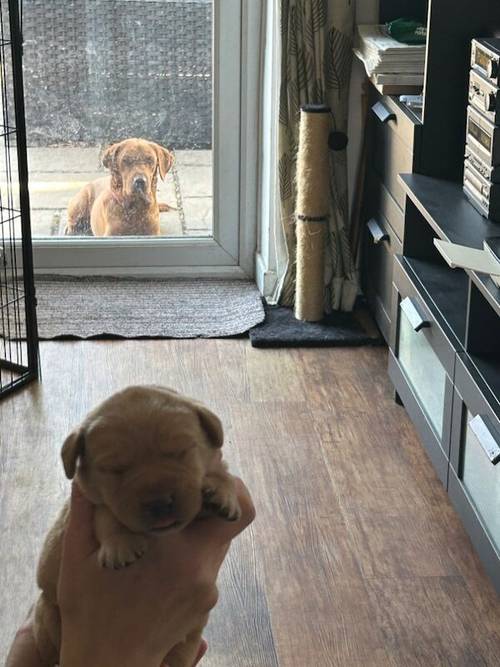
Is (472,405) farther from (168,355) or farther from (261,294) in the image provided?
(261,294)

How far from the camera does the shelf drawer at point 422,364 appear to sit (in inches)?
109

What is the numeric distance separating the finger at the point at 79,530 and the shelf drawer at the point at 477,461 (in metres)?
1.33

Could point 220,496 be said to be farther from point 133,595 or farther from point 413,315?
point 413,315

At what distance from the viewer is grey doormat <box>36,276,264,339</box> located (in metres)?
3.86

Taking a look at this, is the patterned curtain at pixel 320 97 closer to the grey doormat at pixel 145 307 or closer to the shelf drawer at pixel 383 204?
the shelf drawer at pixel 383 204

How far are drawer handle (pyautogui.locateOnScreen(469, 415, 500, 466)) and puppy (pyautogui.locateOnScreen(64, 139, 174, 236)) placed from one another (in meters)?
2.15

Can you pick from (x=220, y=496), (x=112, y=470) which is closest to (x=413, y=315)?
(x=220, y=496)

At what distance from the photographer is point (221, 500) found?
1.13 metres

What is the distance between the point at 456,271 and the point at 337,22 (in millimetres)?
1130

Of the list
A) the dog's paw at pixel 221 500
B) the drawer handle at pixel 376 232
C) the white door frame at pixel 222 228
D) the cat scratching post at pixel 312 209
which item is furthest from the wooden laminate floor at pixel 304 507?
the dog's paw at pixel 221 500

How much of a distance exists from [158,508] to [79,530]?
14 cm

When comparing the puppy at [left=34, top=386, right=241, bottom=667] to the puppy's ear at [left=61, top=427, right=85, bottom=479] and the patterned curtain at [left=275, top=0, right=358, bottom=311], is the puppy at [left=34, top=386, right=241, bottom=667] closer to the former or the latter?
the puppy's ear at [left=61, top=427, right=85, bottom=479]

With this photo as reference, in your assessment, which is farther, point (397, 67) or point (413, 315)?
point (397, 67)

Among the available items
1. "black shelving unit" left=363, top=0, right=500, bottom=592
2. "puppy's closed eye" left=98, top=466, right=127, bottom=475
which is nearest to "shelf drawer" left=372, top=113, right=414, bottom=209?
"black shelving unit" left=363, top=0, right=500, bottom=592
